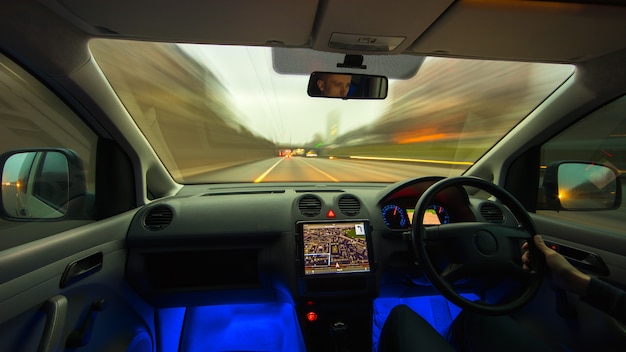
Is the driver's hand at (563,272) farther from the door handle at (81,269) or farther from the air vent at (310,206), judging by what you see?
the door handle at (81,269)

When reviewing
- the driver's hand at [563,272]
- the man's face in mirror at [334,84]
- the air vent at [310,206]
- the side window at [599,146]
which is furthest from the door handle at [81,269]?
the side window at [599,146]

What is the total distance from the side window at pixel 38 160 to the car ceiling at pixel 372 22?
19.0 inches

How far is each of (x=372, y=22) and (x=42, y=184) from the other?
2.17 meters

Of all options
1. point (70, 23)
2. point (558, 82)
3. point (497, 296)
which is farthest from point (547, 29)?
point (70, 23)

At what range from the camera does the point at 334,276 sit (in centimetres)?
237

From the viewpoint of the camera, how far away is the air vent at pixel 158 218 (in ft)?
8.01

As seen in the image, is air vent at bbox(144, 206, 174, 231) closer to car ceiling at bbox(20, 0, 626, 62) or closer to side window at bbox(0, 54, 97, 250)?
side window at bbox(0, 54, 97, 250)

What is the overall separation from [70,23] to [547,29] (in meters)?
2.79

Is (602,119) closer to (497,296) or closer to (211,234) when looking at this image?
(497,296)

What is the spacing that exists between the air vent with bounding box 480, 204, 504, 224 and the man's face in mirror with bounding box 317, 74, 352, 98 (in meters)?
1.47

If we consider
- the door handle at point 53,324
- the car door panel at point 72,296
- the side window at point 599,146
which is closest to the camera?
the car door panel at point 72,296

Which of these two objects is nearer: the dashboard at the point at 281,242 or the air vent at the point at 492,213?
the dashboard at the point at 281,242

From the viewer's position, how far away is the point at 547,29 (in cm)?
197

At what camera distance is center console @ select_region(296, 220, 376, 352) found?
238cm
